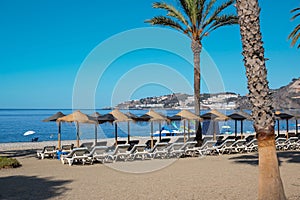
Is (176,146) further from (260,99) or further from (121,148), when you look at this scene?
(260,99)

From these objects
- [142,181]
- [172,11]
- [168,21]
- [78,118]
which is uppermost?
[172,11]

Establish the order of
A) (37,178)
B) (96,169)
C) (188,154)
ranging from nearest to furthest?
(37,178)
(96,169)
(188,154)

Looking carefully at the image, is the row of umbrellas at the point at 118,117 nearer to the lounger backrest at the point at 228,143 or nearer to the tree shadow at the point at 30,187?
the lounger backrest at the point at 228,143

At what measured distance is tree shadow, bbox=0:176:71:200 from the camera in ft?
24.0

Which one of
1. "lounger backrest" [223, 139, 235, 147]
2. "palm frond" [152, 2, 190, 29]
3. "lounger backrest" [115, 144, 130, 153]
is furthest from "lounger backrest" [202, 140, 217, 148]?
"palm frond" [152, 2, 190, 29]

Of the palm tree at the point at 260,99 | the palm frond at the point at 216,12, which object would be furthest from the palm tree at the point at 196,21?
the palm tree at the point at 260,99

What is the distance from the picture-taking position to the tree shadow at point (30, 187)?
7.32 meters

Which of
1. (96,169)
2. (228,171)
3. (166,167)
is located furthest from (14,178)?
(228,171)

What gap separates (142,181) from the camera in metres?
9.08

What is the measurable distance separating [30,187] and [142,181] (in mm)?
2769

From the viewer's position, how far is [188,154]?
51.2 feet

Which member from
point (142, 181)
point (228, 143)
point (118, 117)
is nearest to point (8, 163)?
point (118, 117)

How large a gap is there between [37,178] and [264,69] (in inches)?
276

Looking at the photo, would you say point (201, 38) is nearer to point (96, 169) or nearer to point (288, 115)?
point (288, 115)
